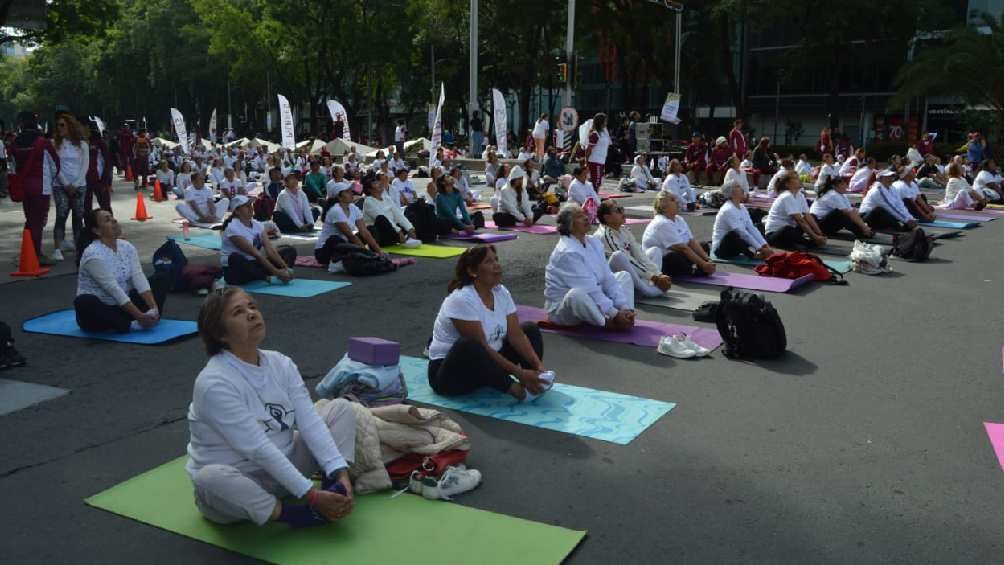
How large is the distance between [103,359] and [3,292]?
3695 millimetres

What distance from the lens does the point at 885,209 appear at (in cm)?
1434

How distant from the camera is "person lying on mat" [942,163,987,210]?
18312mm

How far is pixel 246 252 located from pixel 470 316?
206 inches

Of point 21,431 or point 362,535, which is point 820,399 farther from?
point 21,431

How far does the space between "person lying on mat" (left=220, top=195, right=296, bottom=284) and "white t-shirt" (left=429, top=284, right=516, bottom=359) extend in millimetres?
4729

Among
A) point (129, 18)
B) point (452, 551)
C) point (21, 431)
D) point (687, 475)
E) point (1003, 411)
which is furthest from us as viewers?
point (129, 18)

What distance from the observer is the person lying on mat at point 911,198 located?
1574 centimetres

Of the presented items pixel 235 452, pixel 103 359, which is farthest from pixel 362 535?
pixel 103 359

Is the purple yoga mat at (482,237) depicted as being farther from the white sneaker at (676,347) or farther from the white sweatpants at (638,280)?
the white sneaker at (676,347)

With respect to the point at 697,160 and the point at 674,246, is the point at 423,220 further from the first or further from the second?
the point at 697,160

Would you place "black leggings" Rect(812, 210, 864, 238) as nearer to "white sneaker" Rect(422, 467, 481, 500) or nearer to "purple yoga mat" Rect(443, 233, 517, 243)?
"purple yoga mat" Rect(443, 233, 517, 243)

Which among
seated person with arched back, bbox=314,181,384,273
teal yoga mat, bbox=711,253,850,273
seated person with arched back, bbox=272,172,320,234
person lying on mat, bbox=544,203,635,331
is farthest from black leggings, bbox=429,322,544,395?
seated person with arched back, bbox=272,172,320,234

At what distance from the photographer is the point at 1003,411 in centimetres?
580

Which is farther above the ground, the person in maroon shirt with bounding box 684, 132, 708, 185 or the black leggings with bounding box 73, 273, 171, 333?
the person in maroon shirt with bounding box 684, 132, 708, 185
